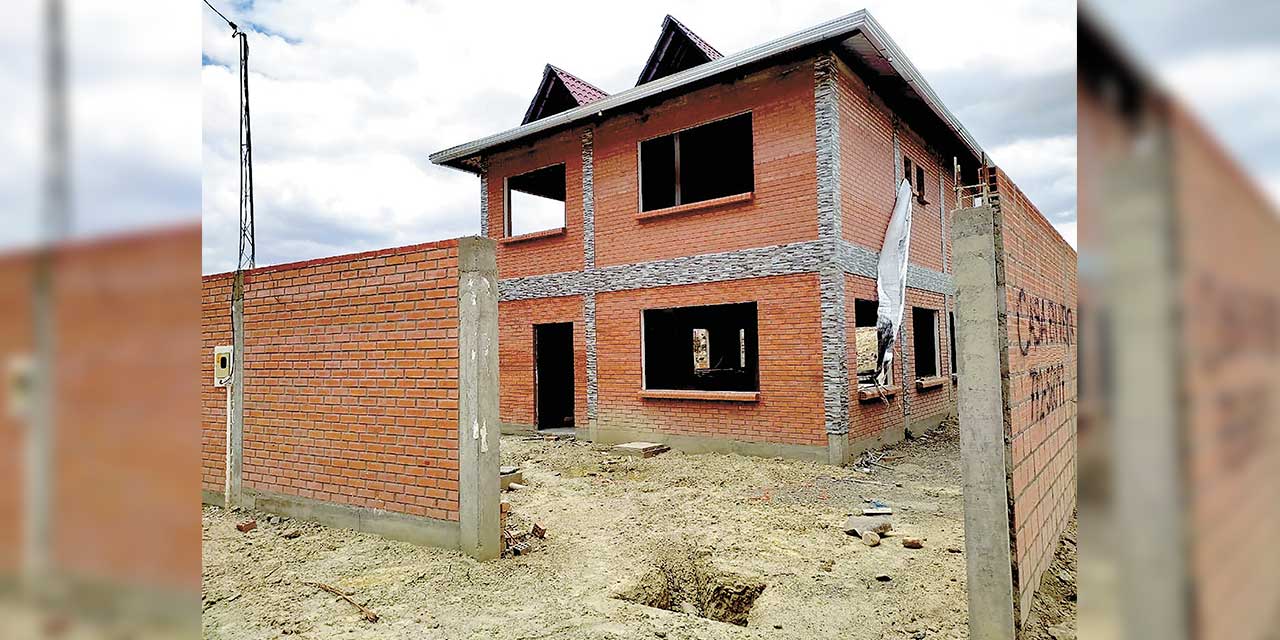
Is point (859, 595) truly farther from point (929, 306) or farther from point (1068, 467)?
point (929, 306)

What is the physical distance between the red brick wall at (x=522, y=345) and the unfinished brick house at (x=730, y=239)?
0.12 ft

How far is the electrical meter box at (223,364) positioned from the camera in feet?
22.5

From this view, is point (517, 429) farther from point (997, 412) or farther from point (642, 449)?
point (997, 412)

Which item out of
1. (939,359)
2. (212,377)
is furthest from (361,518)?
(939,359)

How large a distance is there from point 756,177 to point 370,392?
6.36 m

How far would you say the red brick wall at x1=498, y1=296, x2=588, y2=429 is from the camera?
1195cm

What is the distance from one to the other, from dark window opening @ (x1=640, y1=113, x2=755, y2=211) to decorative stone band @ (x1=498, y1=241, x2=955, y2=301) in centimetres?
117

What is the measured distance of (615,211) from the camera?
11.2 m

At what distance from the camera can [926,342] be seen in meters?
13.0

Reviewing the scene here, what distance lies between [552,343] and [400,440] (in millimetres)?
7608

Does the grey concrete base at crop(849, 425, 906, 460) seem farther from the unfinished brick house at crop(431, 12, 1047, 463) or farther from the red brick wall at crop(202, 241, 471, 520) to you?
the red brick wall at crop(202, 241, 471, 520)
